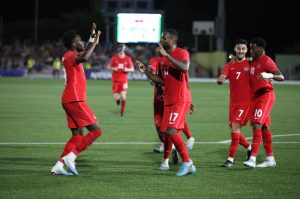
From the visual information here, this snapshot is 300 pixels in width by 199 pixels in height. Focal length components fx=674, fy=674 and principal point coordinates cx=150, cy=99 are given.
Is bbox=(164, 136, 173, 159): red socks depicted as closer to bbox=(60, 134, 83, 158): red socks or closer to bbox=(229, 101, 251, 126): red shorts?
bbox=(229, 101, 251, 126): red shorts

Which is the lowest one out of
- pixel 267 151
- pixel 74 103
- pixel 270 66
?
pixel 267 151

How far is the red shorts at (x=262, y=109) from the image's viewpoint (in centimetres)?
1198

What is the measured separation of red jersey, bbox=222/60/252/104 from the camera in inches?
483

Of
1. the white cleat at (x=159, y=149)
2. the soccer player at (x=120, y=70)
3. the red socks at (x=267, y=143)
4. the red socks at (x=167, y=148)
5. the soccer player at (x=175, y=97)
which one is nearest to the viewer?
the soccer player at (x=175, y=97)

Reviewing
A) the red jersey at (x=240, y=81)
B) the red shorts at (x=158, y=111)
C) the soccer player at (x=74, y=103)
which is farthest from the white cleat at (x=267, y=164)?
the soccer player at (x=74, y=103)

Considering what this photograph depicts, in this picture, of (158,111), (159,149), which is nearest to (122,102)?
(159,149)

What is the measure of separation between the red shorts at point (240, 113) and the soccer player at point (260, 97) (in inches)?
4.3

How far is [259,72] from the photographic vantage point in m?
12.1

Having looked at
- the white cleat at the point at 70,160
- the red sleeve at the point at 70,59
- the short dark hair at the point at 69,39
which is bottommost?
the white cleat at the point at 70,160

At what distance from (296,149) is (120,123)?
7.21 m

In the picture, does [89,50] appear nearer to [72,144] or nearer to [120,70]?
[72,144]

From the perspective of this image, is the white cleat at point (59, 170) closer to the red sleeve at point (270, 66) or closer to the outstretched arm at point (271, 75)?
the outstretched arm at point (271, 75)

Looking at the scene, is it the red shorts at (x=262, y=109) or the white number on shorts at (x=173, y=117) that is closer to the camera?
the white number on shorts at (x=173, y=117)

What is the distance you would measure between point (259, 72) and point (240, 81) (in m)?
0.42
